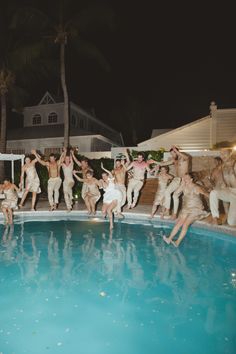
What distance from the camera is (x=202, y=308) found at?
4.38 metres

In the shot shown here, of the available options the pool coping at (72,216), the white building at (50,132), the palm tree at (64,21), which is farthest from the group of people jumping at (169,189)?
the white building at (50,132)

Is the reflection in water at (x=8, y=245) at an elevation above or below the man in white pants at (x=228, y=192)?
below


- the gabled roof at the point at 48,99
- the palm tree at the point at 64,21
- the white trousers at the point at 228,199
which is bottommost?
the white trousers at the point at 228,199

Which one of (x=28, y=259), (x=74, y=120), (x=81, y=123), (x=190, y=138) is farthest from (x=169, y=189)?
(x=81, y=123)

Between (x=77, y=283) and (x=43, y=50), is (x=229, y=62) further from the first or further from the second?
(x=77, y=283)

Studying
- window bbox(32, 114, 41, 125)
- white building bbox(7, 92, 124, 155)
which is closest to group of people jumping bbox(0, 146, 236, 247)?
white building bbox(7, 92, 124, 155)

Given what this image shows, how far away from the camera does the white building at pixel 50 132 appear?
24109mm

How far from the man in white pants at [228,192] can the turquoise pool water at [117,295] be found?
2.19 ft

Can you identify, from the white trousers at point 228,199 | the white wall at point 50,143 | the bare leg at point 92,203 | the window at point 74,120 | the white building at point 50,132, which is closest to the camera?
the white trousers at point 228,199

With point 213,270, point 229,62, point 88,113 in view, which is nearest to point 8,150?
point 88,113

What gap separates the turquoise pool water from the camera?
360 cm

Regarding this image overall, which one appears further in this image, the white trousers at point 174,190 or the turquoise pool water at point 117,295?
the white trousers at point 174,190

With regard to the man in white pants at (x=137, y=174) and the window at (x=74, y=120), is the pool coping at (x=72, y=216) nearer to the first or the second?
the man in white pants at (x=137, y=174)

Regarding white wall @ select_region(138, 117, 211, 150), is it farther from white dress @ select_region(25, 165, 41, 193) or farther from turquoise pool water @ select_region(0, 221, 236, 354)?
turquoise pool water @ select_region(0, 221, 236, 354)
